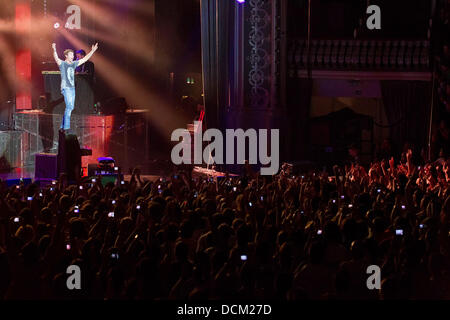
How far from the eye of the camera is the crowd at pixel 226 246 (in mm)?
6641

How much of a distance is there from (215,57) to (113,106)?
3.41 metres

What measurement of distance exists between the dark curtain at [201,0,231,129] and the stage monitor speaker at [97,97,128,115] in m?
2.80

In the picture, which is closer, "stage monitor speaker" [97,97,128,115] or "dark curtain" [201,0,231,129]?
"dark curtain" [201,0,231,129]

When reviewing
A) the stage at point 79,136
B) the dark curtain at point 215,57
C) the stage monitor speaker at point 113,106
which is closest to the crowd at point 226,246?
the dark curtain at point 215,57

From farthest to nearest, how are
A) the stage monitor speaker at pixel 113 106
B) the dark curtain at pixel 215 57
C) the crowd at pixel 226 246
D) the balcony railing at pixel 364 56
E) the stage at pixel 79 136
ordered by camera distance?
the stage monitor speaker at pixel 113 106, the stage at pixel 79 136, the balcony railing at pixel 364 56, the dark curtain at pixel 215 57, the crowd at pixel 226 246

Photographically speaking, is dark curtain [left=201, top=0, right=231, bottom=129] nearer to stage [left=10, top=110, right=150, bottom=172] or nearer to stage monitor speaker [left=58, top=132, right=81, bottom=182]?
stage [left=10, top=110, right=150, bottom=172]

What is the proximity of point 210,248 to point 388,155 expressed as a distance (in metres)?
14.1

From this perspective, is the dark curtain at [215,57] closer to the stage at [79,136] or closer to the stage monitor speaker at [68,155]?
the stage at [79,136]

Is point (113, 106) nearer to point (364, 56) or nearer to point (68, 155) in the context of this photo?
point (68, 155)

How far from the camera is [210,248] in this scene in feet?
23.5

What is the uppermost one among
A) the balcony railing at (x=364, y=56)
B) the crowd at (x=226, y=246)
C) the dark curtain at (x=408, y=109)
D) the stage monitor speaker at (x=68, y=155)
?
the balcony railing at (x=364, y=56)

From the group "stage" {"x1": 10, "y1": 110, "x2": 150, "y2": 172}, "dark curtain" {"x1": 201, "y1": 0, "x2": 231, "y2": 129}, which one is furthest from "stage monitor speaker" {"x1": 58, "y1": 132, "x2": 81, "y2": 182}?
"dark curtain" {"x1": 201, "y1": 0, "x2": 231, "y2": 129}

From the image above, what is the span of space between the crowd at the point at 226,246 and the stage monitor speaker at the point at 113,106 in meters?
11.8

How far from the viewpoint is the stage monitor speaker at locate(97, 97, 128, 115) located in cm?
2223
